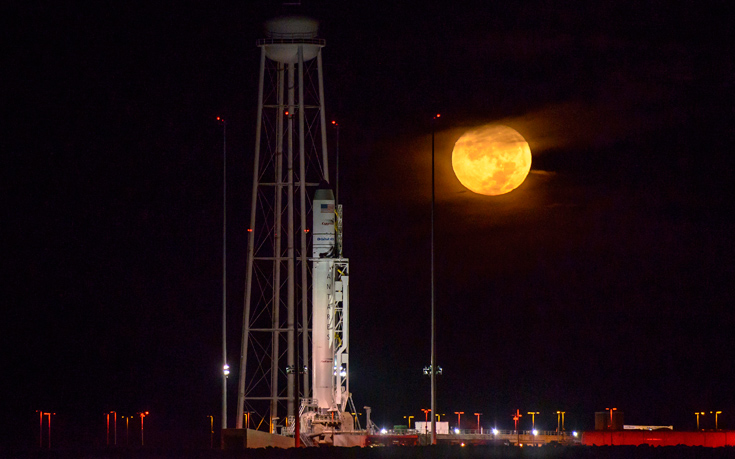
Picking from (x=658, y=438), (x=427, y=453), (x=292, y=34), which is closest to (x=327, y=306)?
(x=292, y=34)

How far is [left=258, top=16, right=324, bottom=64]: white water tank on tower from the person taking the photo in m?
73.2

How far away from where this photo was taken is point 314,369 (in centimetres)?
7088

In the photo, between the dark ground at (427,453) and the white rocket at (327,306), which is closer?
the dark ground at (427,453)

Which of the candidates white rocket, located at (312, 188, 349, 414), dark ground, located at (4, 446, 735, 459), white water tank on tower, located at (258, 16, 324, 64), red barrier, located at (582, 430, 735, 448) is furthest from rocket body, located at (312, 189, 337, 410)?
dark ground, located at (4, 446, 735, 459)

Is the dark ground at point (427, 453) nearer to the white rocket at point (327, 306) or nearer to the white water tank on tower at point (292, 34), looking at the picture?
the white rocket at point (327, 306)

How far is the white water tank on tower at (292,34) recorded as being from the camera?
7325 cm

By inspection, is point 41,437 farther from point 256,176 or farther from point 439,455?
point 439,455

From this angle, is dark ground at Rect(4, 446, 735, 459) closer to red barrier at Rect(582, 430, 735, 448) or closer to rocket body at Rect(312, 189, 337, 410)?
rocket body at Rect(312, 189, 337, 410)

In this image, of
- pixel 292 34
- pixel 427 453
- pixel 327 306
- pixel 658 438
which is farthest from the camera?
pixel 658 438

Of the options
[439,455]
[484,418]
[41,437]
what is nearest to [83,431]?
[41,437]

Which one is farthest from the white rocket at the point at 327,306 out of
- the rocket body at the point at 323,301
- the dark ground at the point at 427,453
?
the dark ground at the point at 427,453

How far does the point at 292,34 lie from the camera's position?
73312 mm

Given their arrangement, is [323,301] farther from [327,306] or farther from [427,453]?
[427,453]

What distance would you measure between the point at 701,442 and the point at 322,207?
34.6 meters
